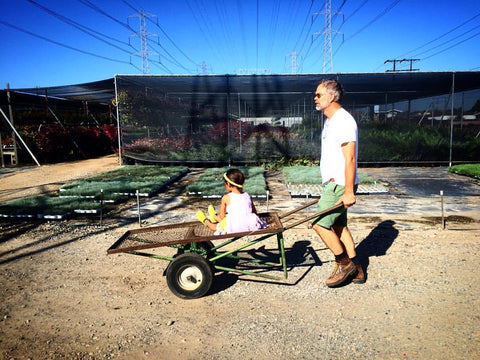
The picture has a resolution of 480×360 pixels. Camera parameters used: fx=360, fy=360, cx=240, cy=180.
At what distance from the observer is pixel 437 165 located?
13633 mm


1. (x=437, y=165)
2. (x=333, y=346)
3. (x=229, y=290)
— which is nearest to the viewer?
(x=333, y=346)

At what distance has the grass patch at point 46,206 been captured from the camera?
22.9 ft

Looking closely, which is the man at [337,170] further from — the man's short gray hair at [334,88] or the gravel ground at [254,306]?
the gravel ground at [254,306]

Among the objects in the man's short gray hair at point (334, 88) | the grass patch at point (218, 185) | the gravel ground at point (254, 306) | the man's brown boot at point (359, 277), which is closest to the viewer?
the gravel ground at point (254, 306)

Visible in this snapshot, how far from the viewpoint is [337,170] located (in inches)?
149

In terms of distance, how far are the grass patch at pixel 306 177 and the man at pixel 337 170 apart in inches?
213

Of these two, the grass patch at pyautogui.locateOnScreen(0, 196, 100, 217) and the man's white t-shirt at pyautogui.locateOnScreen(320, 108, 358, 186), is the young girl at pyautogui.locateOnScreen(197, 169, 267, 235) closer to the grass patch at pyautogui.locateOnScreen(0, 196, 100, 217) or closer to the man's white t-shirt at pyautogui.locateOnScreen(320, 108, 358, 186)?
the man's white t-shirt at pyautogui.locateOnScreen(320, 108, 358, 186)

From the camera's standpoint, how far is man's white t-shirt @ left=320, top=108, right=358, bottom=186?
→ 3590mm

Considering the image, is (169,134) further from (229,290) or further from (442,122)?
(229,290)

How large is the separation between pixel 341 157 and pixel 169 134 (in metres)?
11.5

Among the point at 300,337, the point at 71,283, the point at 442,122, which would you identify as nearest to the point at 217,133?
the point at 442,122

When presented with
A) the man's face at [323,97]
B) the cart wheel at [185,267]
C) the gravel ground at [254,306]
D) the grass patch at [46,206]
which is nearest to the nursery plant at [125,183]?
the grass patch at [46,206]

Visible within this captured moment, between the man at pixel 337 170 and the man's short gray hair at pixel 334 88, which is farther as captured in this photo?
the man's short gray hair at pixel 334 88

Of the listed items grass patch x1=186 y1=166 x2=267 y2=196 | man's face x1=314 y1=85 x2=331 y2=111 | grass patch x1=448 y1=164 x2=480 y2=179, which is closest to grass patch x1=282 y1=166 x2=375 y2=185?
grass patch x1=186 y1=166 x2=267 y2=196
